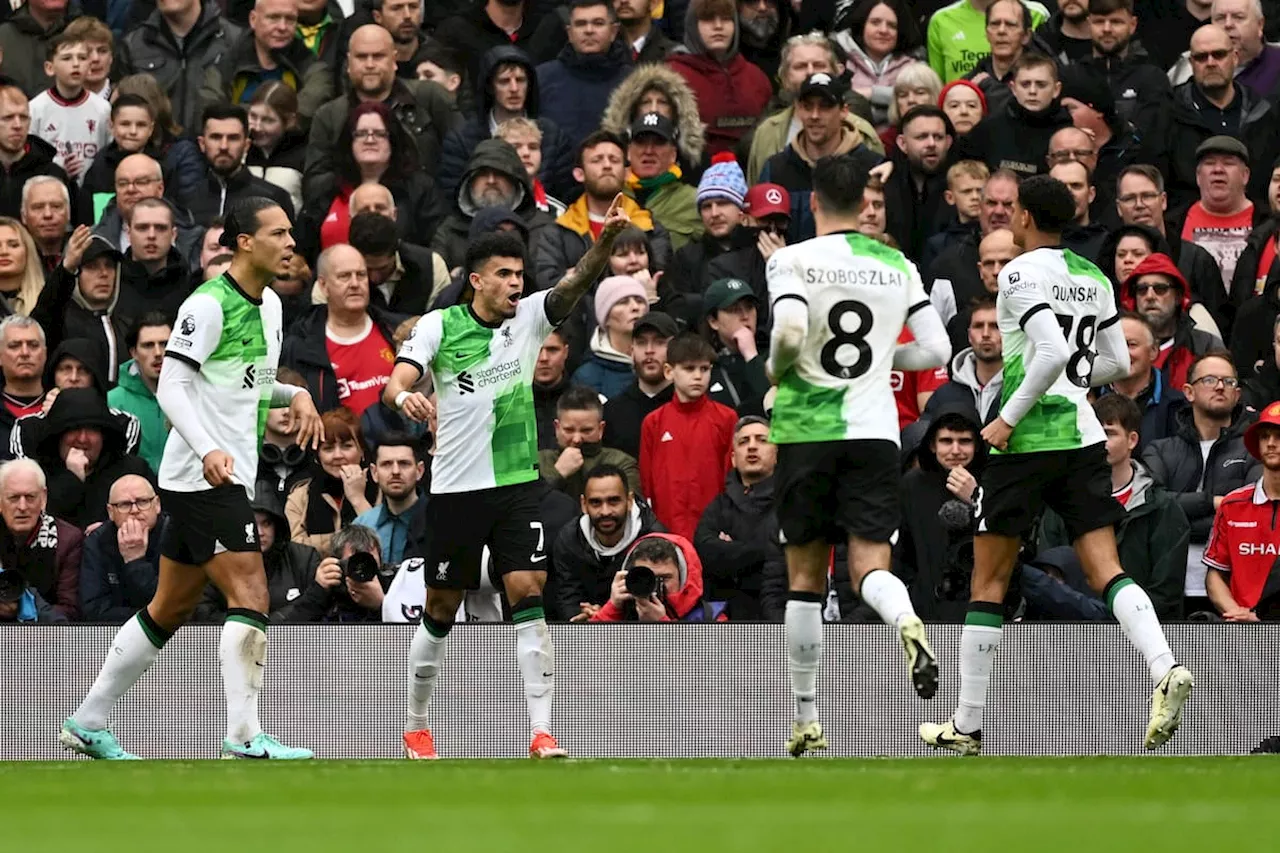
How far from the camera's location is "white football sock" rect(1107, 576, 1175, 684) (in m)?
11.8

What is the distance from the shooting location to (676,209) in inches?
713

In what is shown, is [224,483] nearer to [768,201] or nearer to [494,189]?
[494,189]

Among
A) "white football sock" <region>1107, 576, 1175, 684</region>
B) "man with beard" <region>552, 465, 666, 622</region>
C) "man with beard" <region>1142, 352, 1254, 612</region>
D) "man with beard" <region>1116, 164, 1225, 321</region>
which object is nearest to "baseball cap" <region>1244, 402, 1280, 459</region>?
"man with beard" <region>1142, 352, 1254, 612</region>

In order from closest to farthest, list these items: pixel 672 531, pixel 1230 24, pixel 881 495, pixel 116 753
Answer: pixel 881 495 < pixel 116 753 < pixel 672 531 < pixel 1230 24

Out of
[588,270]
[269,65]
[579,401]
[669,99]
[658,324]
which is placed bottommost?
[588,270]

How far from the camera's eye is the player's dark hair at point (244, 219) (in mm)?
12430

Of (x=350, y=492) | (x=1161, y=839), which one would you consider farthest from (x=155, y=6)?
(x=1161, y=839)

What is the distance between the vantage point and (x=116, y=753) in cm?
1263

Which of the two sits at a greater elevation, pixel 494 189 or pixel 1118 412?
pixel 494 189

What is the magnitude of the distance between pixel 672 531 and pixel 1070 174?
382cm

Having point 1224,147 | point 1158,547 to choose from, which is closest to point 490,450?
point 1158,547

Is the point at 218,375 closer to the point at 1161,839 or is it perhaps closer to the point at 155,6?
the point at 1161,839

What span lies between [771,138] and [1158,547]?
18.1 ft

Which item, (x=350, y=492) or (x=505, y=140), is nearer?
(x=350, y=492)
